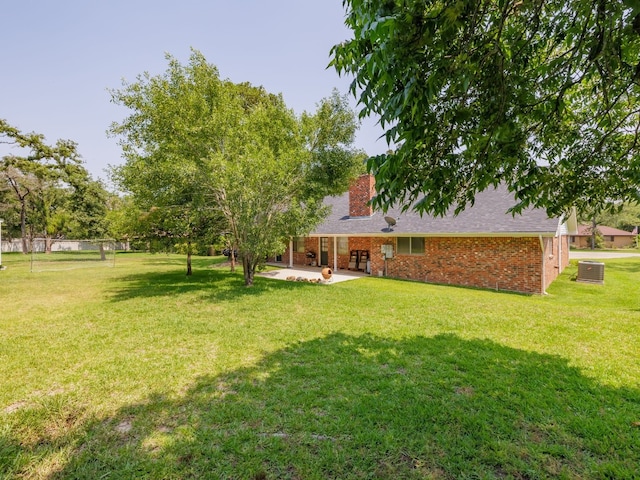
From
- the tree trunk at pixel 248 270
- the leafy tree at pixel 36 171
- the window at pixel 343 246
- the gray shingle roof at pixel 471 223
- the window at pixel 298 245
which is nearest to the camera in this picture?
the gray shingle roof at pixel 471 223

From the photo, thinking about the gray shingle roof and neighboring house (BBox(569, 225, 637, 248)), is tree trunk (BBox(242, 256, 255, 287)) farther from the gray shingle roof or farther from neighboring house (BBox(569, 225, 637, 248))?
neighboring house (BBox(569, 225, 637, 248))

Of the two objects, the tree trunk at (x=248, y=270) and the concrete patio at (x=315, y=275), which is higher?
the tree trunk at (x=248, y=270)

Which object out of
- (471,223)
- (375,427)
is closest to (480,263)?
(471,223)

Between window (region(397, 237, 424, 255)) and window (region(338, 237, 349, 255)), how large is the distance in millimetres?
3655

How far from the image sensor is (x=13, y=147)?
94.2 feet

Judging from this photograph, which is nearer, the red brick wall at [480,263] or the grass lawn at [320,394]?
the grass lawn at [320,394]

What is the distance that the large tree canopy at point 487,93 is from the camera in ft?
7.22

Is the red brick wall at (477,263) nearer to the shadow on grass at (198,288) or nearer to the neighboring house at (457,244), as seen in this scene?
the neighboring house at (457,244)

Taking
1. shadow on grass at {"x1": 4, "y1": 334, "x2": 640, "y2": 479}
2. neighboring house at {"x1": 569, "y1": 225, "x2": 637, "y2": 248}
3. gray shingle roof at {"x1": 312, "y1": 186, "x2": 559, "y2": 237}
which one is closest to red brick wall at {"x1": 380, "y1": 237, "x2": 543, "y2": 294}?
gray shingle roof at {"x1": 312, "y1": 186, "x2": 559, "y2": 237}

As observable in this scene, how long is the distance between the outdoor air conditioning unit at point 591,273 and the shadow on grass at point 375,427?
12747mm

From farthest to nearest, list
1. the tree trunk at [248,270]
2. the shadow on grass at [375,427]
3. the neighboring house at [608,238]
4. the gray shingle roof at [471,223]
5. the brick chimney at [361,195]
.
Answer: the neighboring house at [608,238] → the brick chimney at [361,195] → the tree trunk at [248,270] → the gray shingle roof at [471,223] → the shadow on grass at [375,427]

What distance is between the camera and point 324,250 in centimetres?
1873

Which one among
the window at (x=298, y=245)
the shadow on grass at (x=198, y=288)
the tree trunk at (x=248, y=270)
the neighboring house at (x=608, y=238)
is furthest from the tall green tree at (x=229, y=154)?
the neighboring house at (x=608, y=238)

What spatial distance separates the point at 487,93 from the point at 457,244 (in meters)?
11.0
